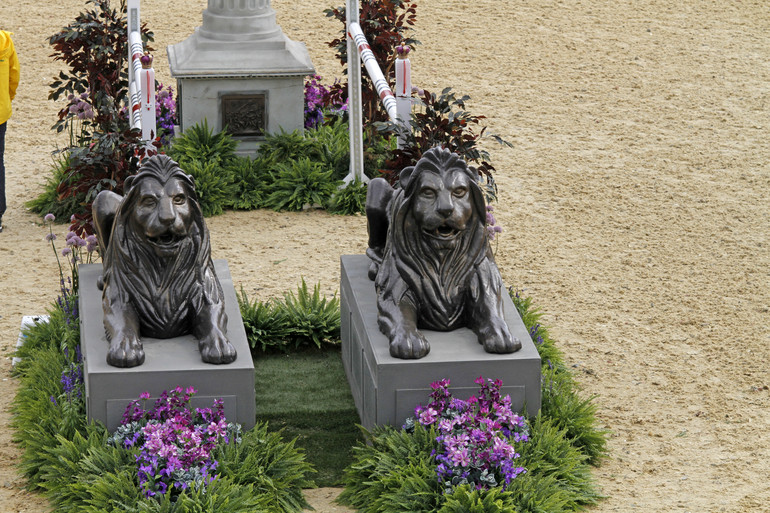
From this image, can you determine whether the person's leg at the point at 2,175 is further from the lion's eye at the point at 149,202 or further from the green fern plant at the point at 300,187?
the lion's eye at the point at 149,202

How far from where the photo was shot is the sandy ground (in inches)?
304

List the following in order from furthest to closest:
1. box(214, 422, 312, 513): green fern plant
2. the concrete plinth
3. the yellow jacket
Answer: the concrete plinth < the yellow jacket < box(214, 422, 312, 513): green fern plant

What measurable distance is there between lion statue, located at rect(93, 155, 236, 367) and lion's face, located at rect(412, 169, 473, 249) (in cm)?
115

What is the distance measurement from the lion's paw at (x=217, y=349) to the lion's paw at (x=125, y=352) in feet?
1.05

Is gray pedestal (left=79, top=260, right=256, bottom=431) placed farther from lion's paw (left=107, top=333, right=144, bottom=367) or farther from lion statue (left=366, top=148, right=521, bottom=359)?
lion statue (left=366, top=148, right=521, bottom=359)

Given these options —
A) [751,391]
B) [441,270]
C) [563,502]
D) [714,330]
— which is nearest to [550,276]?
[714,330]

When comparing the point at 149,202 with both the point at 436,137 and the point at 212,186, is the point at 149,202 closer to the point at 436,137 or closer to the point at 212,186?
the point at 436,137

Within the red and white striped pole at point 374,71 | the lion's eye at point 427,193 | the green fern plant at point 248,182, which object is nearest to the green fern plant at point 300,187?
the green fern plant at point 248,182

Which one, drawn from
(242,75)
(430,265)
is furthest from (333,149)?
(430,265)

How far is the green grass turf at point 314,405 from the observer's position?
7.44m

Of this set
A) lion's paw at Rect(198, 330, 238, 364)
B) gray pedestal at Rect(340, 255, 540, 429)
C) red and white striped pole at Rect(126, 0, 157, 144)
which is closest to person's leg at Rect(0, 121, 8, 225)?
red and white striped pole at Rect(126, 0, 157, 144)

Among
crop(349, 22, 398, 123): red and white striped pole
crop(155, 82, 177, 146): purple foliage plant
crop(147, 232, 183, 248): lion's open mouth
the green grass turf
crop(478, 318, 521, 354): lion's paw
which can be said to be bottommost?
the green grass turf

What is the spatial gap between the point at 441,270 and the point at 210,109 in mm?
4992

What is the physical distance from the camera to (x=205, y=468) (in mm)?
6586
